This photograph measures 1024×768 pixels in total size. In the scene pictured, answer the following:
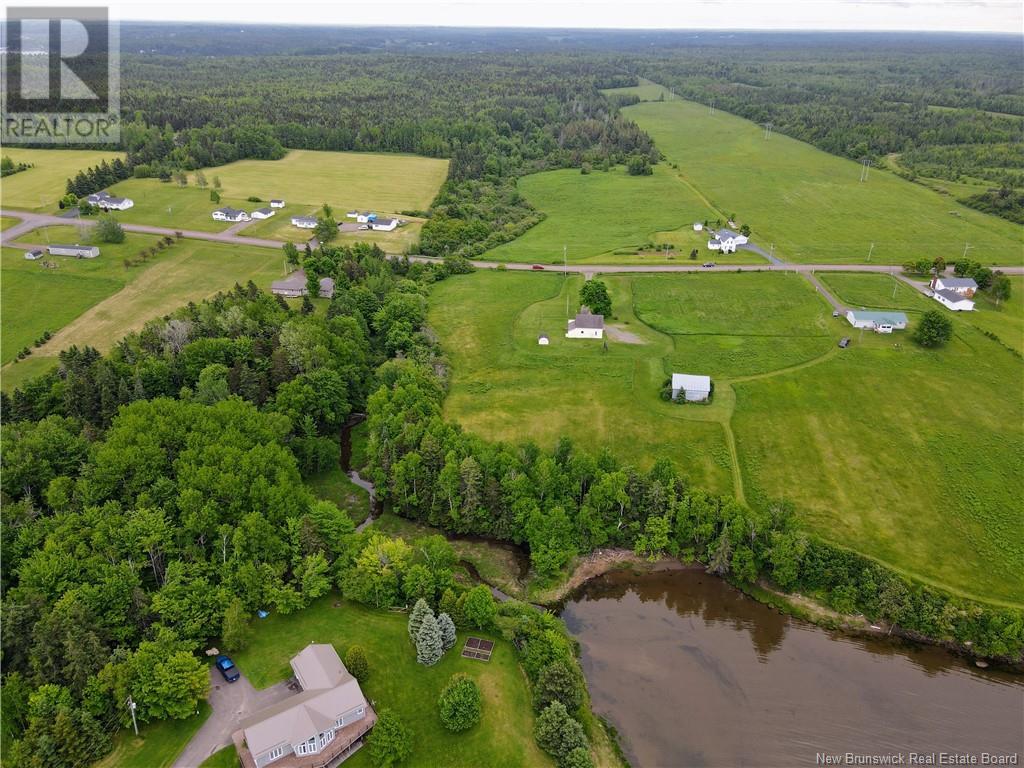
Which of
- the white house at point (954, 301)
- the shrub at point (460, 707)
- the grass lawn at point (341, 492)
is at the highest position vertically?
the white house at point (954, 301)

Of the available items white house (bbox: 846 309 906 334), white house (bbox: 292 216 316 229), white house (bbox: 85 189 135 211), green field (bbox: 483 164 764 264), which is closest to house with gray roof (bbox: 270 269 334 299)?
green field (bbox: 483 164 764 264)

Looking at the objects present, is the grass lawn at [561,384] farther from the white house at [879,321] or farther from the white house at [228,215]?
the white house at [228,215]

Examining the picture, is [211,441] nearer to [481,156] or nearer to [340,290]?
[340,290]

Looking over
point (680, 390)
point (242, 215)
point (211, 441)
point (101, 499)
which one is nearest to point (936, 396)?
point (680, 390)

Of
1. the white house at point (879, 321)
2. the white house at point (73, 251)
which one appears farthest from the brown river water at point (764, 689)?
the white house at point (73, 251)

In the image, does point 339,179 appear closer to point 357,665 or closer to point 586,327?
point 586,327

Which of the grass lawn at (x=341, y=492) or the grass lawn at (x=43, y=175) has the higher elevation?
the grass lawn at (x=43, y=175)
